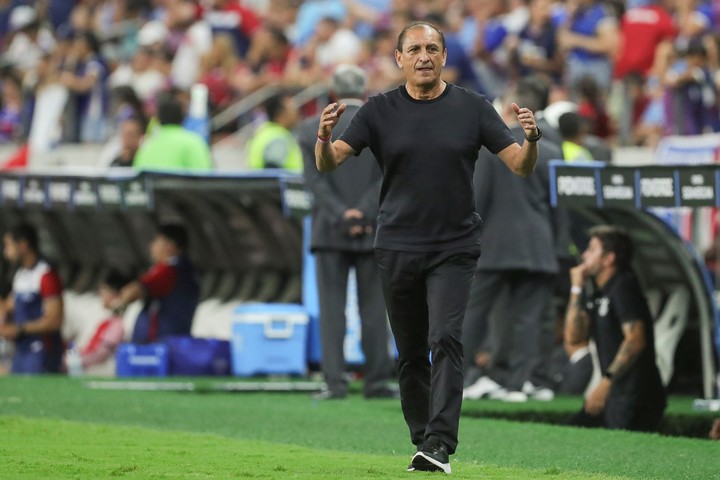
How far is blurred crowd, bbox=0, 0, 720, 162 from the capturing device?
1716 cm

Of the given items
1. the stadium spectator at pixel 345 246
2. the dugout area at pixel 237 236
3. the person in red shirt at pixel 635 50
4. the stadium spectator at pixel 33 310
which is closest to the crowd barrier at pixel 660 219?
the dugout area at pixel 237 236

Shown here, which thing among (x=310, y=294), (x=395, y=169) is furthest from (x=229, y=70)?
(x=395, y=169)

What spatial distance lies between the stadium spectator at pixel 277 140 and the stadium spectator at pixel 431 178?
7.92 m

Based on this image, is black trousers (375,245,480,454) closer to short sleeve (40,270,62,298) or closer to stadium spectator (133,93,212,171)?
stadium spectator (133,93,212,171)

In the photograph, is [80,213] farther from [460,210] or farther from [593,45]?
[460,210]

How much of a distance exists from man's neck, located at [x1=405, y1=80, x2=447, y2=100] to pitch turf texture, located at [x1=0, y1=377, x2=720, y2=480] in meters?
1.76

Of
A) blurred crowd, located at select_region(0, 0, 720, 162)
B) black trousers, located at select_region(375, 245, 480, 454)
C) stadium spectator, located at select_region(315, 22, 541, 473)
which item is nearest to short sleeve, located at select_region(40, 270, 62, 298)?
blurred crowd, located at select_region(0, 0, 720, 162)

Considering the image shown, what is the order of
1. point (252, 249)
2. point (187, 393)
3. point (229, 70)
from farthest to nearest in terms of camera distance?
point (229, 70) → point (252, 249) → point (187, 393)

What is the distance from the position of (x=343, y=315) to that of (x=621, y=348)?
237 centimetres

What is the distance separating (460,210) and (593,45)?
10364mm

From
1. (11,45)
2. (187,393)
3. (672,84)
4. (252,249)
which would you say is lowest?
(187,393)

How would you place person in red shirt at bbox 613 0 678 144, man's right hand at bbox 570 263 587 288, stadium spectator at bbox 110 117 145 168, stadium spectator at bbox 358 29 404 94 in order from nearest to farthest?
1. man's right hand at bbox 570 263 587 288
2. person in red shirt at bbox 613 0 678 144
3. stadium spectator at bbox 110 117 145 168
4. stadium spectator at bbox 358 29 404 94

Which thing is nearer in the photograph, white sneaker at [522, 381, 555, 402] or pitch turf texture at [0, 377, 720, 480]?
pitch turf texture at [0, 377, 720, 480]

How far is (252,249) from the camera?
17219 millimetres
